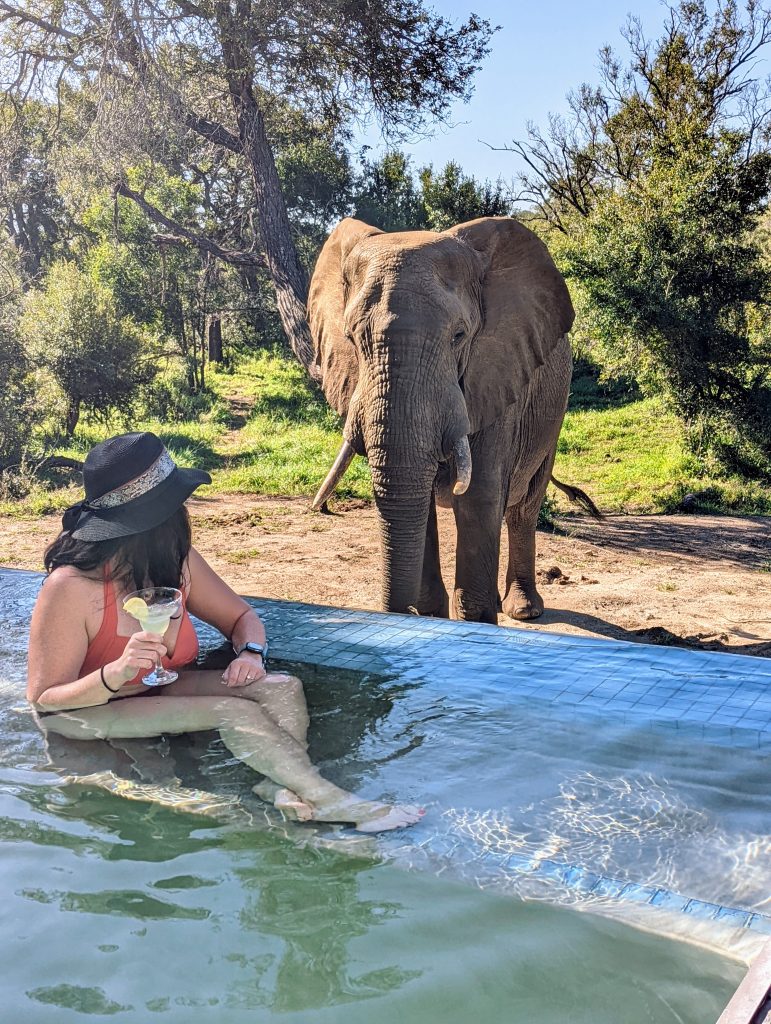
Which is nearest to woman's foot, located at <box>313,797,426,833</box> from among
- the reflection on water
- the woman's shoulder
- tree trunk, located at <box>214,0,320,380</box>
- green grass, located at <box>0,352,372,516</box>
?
the reflection on water

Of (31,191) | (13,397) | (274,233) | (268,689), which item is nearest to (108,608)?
(268,689)

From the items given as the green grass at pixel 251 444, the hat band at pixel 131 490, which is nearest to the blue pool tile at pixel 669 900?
the hat band at pixel 131 490

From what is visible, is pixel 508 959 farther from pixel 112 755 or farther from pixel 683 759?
pixel 112 755

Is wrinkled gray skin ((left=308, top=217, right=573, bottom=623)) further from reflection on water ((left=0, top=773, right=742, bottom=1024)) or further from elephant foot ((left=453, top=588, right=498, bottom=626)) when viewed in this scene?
reflection on water ((left=0, top=773, right=742, bottom=1024))

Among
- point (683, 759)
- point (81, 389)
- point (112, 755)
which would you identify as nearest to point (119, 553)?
point (112, 755)

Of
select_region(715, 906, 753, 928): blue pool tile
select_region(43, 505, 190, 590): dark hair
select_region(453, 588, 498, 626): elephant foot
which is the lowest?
select_region(453, 588, 498, 626): elephant foot

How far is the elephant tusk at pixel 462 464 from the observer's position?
5773mm

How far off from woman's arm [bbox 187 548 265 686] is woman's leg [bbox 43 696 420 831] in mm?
177

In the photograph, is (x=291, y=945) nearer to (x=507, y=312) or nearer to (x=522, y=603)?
(x=507, y=312)

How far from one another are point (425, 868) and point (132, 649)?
106cm

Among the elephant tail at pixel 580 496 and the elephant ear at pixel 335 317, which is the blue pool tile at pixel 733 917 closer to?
the elephant ear at pixel 335 317

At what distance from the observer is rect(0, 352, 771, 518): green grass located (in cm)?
1262

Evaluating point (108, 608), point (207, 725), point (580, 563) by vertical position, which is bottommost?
point (580, 563)

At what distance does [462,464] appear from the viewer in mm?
5785
